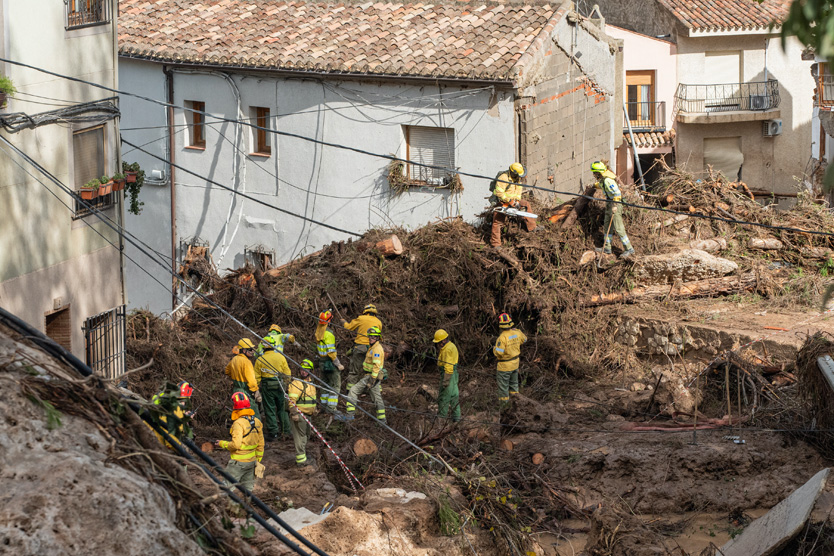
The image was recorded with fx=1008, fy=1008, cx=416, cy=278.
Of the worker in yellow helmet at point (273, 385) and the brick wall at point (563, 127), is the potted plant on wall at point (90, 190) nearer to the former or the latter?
the worker in yellow helmet at point (273, 385)

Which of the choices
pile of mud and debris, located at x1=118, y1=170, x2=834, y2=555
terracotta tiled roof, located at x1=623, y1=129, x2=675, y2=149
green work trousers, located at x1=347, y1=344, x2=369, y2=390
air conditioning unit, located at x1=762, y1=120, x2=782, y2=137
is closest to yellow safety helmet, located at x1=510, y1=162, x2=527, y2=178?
pile of mud and debris, located at x1=118, y1=170, x2=834, y2=555

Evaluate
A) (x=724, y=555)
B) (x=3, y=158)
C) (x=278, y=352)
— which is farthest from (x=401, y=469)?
(x=3, y=158)

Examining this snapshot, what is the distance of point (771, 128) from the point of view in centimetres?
3497

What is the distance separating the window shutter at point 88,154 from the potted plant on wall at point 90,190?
0.25 m

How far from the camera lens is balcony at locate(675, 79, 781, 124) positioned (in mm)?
34375

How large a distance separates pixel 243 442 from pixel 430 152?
11617mm

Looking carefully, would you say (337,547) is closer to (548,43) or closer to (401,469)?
(401,469)

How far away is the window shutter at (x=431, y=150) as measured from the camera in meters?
20.9

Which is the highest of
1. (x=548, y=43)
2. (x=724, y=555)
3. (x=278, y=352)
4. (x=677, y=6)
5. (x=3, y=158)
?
(x=677, y=6)

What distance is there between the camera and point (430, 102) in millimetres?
20688

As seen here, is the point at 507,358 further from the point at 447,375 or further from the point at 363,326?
the point at 363,326

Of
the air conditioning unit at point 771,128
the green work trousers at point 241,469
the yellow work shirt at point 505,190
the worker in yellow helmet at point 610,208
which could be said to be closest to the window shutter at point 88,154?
the green work trousers at point 241,469

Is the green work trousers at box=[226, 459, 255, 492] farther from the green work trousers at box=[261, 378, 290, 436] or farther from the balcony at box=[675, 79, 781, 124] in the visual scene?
the balcony at box=[675, 79, 781, 124]

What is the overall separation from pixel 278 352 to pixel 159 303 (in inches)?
488
